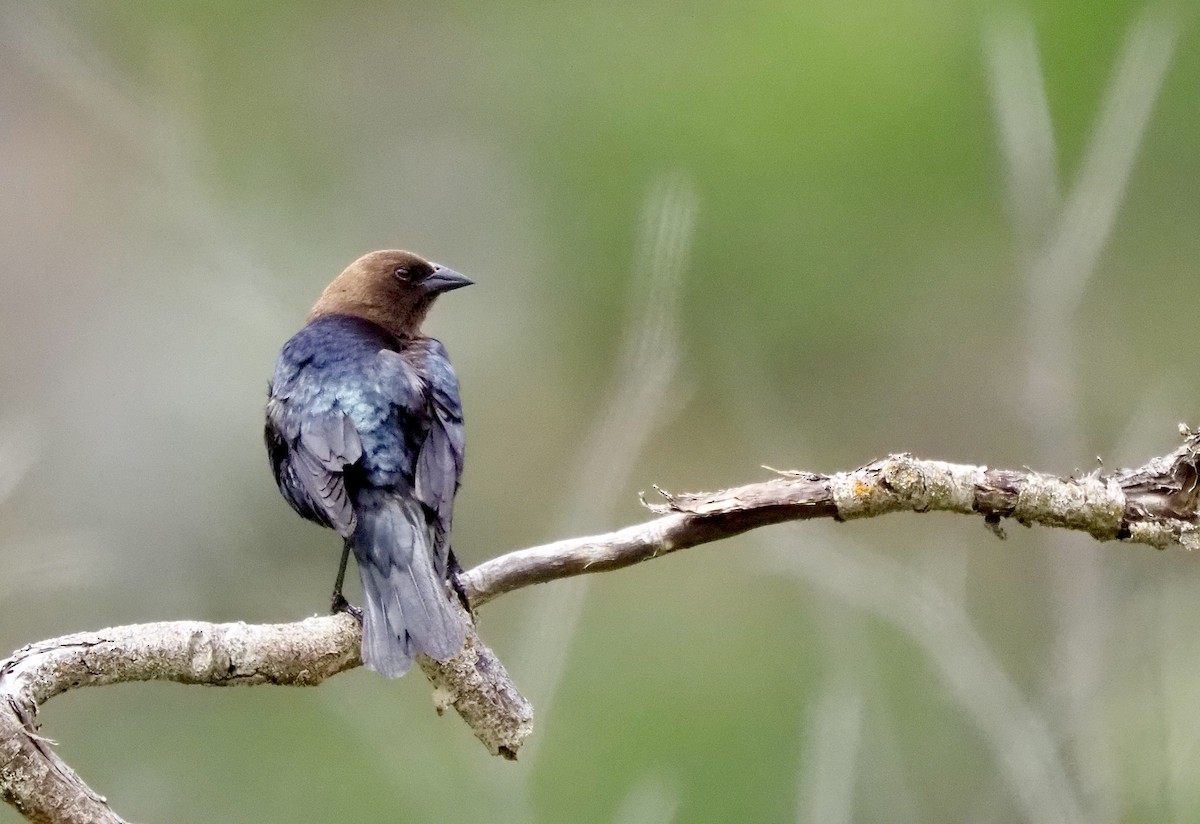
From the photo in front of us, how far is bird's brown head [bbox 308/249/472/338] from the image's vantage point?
3705 mm

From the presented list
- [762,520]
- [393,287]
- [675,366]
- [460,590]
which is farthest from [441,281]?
[762,520]

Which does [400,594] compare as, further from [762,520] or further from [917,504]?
[917,504]

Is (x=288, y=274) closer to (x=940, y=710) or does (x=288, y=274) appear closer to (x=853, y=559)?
(x=853, y=559)

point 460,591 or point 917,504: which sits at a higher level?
point 917,504

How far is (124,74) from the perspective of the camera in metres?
6.51

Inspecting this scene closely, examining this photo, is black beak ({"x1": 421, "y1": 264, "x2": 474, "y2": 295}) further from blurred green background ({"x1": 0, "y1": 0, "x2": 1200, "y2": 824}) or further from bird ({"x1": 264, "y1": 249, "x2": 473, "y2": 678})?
blurred green background ({"x1": 0, "y1": 0, "x2": 1200, "y2": 824})

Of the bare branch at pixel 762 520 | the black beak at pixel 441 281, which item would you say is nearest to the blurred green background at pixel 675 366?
the black beak at pixel 441 281

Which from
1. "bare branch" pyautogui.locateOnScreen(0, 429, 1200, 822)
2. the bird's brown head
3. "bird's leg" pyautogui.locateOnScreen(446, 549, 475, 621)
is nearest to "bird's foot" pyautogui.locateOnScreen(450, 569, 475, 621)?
"bird's leg" pyautogui.locateOnScreen(446, 549, 475, 621)

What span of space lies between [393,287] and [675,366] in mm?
1201

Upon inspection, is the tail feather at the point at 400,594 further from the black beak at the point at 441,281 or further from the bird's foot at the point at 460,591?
the black beak at the point at 441,281

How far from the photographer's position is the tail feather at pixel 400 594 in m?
2.45

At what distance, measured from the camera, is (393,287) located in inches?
147

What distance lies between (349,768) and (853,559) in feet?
7.06

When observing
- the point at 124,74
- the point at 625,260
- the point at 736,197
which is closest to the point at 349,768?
the point at 625,260
